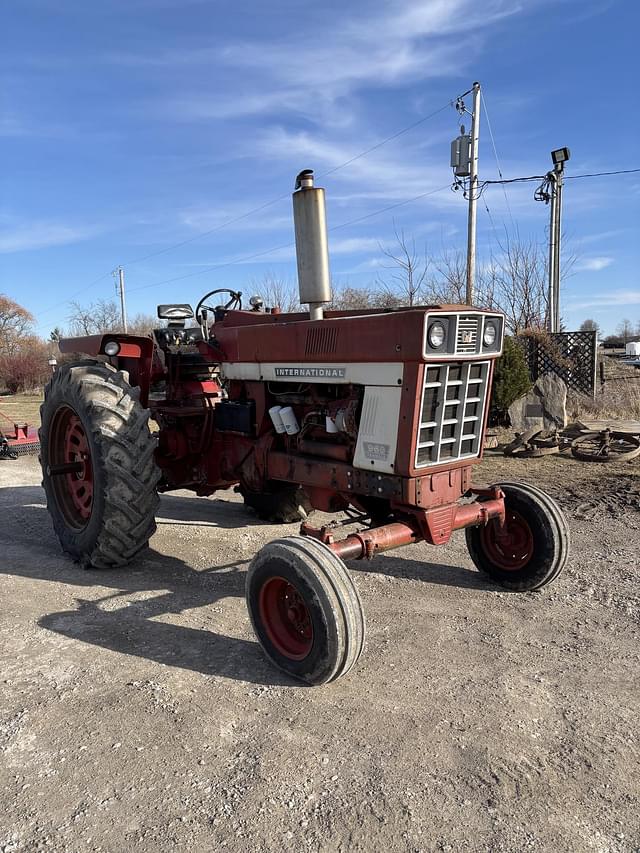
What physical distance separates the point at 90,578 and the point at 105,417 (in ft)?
3.91

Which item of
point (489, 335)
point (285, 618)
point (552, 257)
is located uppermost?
point (552, 257)

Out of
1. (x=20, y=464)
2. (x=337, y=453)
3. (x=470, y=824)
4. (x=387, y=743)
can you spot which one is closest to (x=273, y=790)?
(x=387, y=743)

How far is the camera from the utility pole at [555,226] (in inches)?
649

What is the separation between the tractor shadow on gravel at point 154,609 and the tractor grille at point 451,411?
4.88 feet

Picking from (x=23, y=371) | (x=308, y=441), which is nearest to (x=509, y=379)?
(x=308, y=441)

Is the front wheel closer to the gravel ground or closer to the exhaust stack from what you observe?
the gravel ground

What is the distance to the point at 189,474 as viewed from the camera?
5.57m

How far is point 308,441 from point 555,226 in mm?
14751

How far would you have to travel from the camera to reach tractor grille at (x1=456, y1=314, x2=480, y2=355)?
11.9ft

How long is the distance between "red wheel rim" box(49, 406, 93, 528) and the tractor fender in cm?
56

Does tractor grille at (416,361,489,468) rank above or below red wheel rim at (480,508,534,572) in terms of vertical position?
above

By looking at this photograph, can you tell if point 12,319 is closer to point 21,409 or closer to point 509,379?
point 21,409

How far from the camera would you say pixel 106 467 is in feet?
15.1

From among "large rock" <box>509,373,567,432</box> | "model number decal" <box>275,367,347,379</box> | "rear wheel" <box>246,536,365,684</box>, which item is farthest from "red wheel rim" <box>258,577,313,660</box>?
"large rock" <box>509,373,567,432</box>
